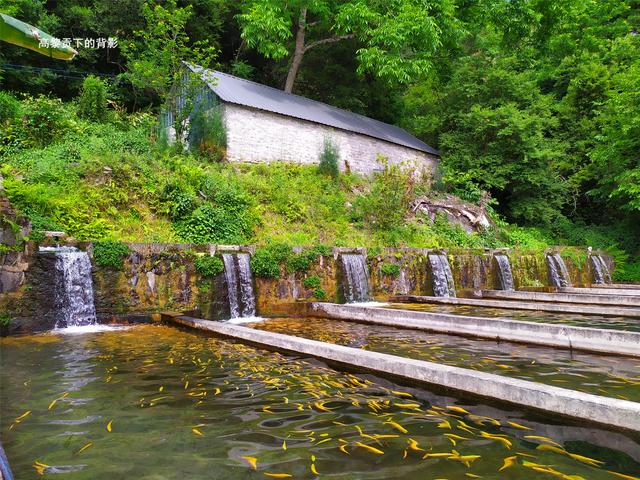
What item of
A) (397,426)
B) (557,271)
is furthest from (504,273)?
(397,426)

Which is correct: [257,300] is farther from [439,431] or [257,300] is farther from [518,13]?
[518,13]

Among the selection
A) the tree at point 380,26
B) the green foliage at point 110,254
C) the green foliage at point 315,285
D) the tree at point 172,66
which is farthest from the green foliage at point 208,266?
the tree at point 380,26

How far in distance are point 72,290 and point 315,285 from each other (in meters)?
5.87

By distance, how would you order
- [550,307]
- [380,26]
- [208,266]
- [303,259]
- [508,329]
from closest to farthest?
[508,329]
[550,307]
[208,266]
[303,259]
[380,26]

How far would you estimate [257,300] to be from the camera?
421 inches

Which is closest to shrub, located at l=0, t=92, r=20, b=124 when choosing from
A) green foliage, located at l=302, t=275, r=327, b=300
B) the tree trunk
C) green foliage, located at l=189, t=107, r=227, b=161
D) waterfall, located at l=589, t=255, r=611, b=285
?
green foliage, located at l=189, t=107, r=227, b=161

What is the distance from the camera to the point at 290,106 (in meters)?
21.8

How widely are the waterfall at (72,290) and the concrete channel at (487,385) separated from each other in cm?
502

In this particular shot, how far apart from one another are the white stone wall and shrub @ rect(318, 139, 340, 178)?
1.05m

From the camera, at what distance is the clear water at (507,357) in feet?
14.0

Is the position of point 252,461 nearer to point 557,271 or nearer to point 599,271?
point 557,271

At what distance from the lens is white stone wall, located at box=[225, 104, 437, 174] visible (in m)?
18.6

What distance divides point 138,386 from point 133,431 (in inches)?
47.2

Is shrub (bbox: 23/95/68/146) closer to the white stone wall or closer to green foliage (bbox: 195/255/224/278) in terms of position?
the white stone wall
